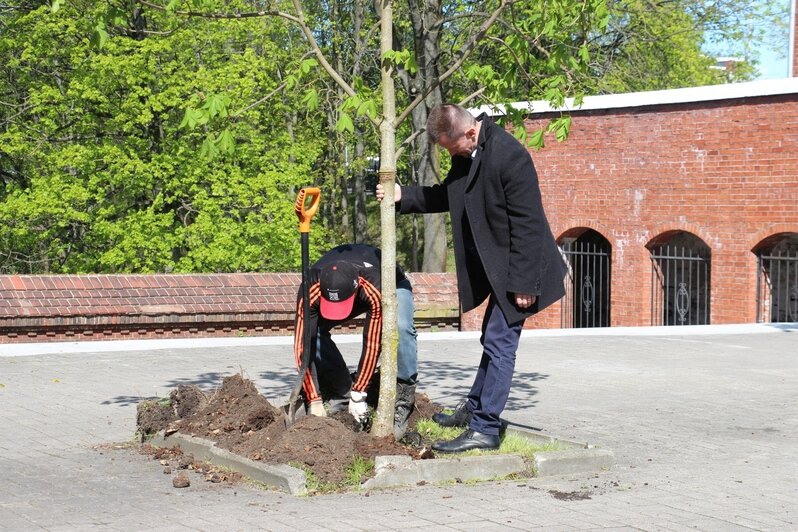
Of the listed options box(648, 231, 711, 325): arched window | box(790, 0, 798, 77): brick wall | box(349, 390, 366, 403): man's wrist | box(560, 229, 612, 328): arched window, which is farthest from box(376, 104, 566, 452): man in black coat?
box(790, 0, 798, 77): brick wall

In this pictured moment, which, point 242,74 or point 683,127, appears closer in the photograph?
point 683,127

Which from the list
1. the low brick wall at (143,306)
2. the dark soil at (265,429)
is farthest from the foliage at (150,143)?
the dark soil at (265,429)

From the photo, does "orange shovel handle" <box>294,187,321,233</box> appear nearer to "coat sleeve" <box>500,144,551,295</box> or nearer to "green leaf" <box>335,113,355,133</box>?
"green leaf" <box>335,113,355,133</box>

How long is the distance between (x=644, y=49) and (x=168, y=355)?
28.3 m

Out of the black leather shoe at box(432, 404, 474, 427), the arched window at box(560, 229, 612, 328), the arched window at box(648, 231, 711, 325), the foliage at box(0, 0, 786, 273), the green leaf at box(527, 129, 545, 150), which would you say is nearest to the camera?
the green leaf at box(527, 129, 545, 150)

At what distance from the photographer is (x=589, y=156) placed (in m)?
22.0

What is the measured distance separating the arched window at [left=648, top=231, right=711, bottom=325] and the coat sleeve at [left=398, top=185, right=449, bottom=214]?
47.0 feet

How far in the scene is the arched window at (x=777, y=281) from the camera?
67.1 feet

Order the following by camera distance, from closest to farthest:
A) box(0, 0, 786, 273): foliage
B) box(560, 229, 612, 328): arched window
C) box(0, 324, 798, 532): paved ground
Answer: box(0, 324, 798, 532): paved ground → box(560, 229, 612, 328): arched window → box(0, 0, 786, 273): foliage

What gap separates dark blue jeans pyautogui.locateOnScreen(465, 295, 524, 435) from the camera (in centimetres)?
726

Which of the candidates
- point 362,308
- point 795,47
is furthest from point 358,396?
point 795,47

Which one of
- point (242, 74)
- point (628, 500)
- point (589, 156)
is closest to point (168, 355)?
point (628, 500)

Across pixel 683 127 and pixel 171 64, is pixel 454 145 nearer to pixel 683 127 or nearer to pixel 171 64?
pixel 683 127

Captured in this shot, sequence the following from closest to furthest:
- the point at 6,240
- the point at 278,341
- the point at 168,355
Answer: the point at 168,355
the point at 278,341
the point at 6,240
